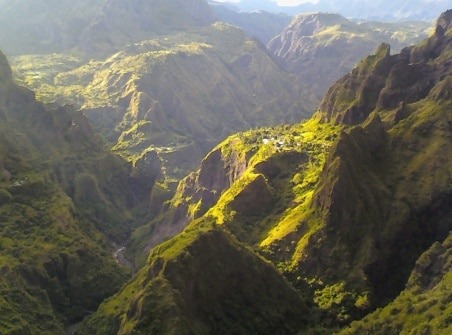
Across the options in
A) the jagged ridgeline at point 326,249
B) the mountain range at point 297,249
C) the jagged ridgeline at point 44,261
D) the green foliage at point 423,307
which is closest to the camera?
the green foliage at point 423,307

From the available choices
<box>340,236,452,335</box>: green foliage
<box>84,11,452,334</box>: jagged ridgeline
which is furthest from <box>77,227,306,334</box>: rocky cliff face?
<box>340,236,452,335</box>: green foliage

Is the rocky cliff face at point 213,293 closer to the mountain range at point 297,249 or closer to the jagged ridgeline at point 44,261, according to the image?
the mountain range at point 297,249

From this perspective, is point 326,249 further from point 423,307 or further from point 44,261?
point 44,261

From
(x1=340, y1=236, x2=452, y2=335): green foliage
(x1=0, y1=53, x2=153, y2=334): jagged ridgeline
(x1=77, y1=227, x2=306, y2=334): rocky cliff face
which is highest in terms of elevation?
(x1=0, y1=53, x2=153, y2=334): jagged ridgeline

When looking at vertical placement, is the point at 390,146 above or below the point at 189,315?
above

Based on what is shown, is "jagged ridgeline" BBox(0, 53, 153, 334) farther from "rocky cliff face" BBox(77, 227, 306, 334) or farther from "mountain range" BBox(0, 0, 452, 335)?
"rocky cliff face" BBox(77, 227, 306, 334)

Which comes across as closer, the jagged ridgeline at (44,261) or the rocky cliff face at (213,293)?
the rocky cliff face at (213,293)

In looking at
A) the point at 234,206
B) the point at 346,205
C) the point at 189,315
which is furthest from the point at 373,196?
the point at 189,315

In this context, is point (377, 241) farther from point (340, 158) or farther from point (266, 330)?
point (266, 330)

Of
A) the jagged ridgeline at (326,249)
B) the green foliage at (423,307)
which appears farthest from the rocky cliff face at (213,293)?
the green foliage at (423,307)
